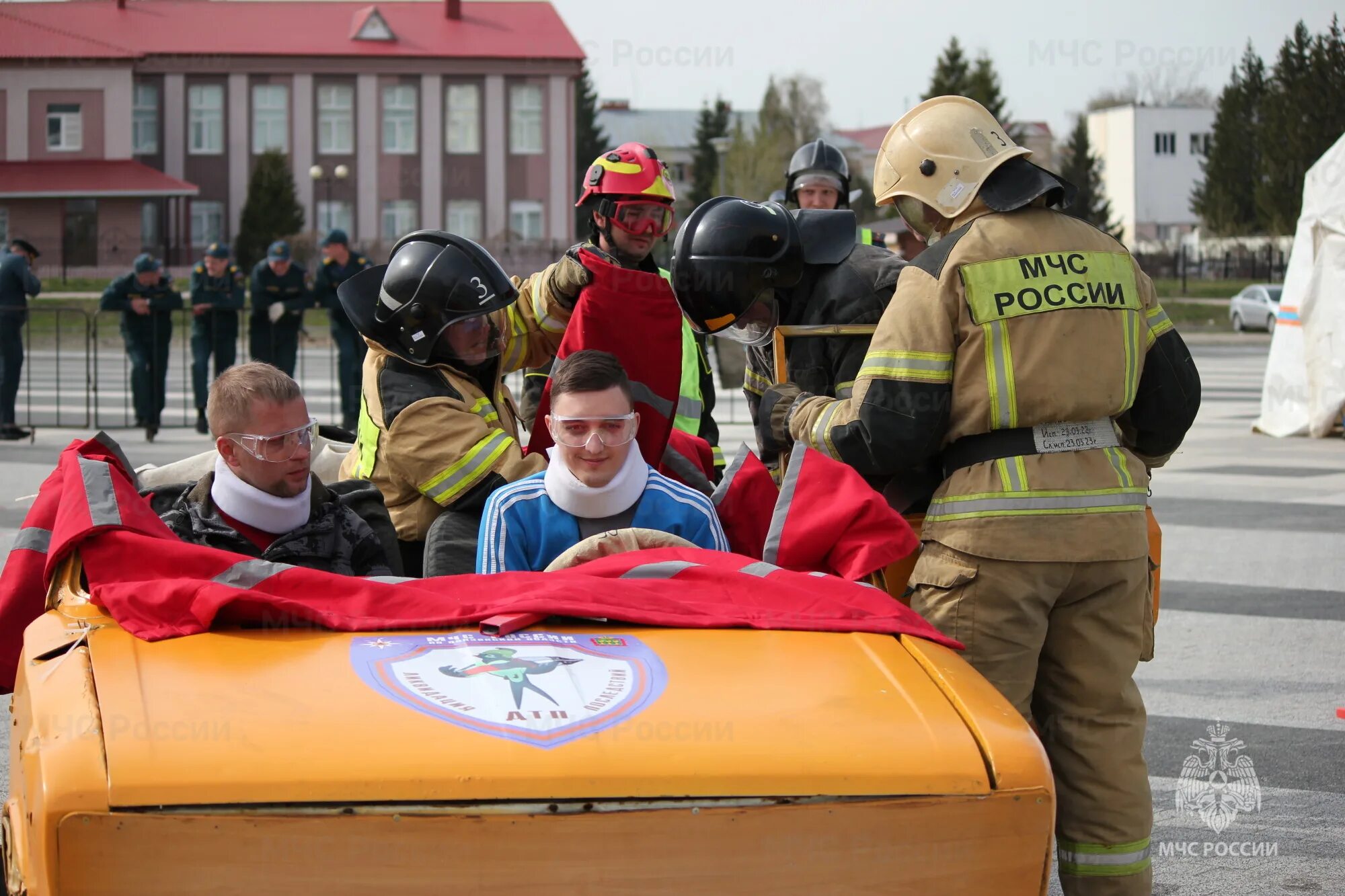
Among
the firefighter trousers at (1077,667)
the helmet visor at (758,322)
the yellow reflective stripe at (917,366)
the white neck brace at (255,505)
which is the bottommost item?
the firefighter trousers at (1077,667)

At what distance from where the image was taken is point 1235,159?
204 ft

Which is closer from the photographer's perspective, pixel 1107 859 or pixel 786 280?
pixel 1107 859

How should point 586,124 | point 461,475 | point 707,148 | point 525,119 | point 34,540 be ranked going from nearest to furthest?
point 34,540
point 461,475
point 525,119
point 586,124
point 707,148

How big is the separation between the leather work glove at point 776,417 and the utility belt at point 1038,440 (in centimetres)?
49

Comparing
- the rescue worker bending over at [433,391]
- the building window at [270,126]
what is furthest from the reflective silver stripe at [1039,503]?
the building window at [270,126]

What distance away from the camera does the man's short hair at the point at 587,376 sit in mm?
3670

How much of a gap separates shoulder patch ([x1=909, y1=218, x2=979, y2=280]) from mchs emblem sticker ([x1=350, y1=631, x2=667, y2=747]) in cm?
119

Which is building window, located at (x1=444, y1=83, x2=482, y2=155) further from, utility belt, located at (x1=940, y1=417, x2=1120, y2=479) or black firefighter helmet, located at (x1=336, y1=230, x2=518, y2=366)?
utility belt, located at (x1=940, y1=417, x2=1120, y2=479)

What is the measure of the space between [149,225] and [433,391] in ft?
179

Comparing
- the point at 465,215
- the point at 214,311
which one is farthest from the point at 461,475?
the point at 465,215

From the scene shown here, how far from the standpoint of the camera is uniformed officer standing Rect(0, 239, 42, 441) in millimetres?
14070

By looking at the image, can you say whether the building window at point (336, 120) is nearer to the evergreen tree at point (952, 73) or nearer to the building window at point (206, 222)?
the building window at point (206, 222)

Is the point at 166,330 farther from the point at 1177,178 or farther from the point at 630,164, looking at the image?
the point at 1177,178

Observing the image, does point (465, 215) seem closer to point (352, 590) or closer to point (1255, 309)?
point (1255, 309)
